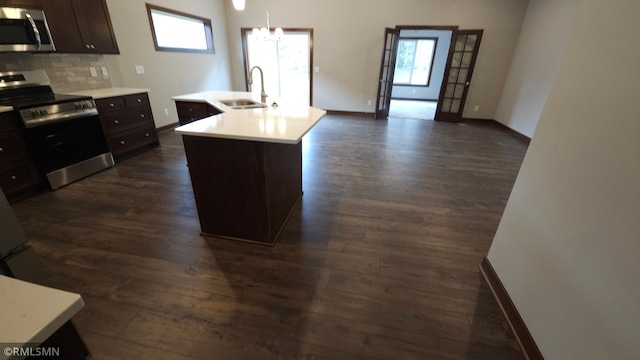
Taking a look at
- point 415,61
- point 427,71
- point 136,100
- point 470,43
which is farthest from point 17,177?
point 427,71

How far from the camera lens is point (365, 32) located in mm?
6035

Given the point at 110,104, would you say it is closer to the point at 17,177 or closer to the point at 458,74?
the point at 17,177

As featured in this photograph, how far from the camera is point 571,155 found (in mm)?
1164

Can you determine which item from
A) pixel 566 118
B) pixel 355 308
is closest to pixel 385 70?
pixel 566 118

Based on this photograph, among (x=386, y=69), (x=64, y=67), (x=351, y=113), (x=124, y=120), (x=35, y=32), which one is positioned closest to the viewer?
(x=35, y=32)

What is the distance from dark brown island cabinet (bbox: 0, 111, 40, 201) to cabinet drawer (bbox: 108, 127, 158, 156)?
0.86 metres

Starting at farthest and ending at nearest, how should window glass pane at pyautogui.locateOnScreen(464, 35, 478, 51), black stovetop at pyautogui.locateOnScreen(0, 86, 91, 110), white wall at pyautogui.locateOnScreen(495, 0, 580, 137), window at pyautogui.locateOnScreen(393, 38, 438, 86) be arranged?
1. window at pyautogui.locateOnScreen(393, 38, 438, 86)
2. window glass pane at pyautogui.locateOnScreen(464, 35, 478, 51)
3. white wall at pyautogui.locateOnScreen(495, 0, 580, 137)
4. black stovetop at pyautogui.locateOnScreen(0, 86, 91, 110)

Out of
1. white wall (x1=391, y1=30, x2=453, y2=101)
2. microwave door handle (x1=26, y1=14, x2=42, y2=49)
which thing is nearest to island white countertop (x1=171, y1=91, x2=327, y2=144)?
microwave door handle (x1=26, y1=14, x2=42, y2=49)

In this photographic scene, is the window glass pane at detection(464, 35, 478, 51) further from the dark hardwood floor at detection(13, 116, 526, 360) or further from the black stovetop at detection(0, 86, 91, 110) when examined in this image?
the black stovetop at detection(0, 86, 91, 110)

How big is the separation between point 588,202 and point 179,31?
6.62 m

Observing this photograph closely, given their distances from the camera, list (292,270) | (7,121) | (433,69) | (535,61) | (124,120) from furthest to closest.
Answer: (433,69) → (535,61) → (124,120) → (7,121) → (292,270)

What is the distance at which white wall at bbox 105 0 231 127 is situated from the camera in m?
3.94

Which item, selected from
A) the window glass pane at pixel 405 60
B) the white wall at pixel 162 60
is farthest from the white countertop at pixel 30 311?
the window glass pane at pixel 405 60

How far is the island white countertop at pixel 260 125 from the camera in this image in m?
1.63
